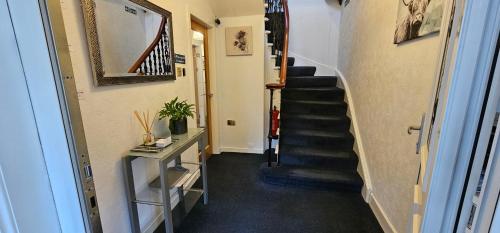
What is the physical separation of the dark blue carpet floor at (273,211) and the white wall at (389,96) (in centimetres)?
30

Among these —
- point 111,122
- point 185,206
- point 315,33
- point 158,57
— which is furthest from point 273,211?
point 315,33

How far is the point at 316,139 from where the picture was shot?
279 centimetres

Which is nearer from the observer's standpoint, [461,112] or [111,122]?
[461,112]

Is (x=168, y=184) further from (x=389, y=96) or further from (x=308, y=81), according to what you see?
(x=308, y=81)

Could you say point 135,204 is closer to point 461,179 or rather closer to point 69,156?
point 69,156

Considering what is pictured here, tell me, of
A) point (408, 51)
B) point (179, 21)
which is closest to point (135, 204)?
point (179, 21)

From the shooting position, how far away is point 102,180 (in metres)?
1.34

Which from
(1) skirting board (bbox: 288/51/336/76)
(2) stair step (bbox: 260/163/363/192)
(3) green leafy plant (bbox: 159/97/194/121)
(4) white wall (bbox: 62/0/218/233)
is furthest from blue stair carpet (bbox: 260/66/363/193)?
(4) white wall (bbox: 62/0/218/233)

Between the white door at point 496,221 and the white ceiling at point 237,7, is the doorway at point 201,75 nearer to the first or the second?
the white ceiling at point 237,7

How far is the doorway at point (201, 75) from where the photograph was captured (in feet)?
9.71

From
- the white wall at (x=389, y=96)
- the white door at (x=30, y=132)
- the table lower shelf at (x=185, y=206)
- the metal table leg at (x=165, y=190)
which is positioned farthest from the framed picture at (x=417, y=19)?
the table lower shelf at (x=185, y=206)

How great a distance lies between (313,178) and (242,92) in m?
1.65

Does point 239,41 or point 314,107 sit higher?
point 239,41

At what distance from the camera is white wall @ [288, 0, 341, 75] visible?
3859mm
